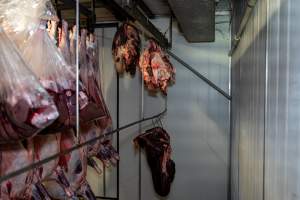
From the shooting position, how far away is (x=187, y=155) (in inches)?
142

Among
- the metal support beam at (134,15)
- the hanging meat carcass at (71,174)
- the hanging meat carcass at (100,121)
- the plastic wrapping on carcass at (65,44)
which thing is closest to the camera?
the hanging meat carcass at (71,174)

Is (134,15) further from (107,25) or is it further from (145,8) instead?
(107,25)

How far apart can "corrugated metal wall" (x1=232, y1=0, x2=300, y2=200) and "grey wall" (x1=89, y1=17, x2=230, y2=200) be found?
1804 millimetres

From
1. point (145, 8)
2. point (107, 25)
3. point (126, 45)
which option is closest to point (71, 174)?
point (126, 45)

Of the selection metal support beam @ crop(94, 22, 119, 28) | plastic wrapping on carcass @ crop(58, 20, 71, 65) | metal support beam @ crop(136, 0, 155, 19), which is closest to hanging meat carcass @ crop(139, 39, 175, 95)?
metal support beam @ crop(136, 0, 155, 19)

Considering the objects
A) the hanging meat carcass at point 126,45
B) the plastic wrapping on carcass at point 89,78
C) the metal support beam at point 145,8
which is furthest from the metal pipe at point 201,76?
the plastic wrapping on carcass at point 89,78

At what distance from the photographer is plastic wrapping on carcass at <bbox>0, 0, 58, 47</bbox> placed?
1.03 meters

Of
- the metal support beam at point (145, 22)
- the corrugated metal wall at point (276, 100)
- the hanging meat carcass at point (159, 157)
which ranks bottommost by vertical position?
the hanging meat carcass at point (159, 157)

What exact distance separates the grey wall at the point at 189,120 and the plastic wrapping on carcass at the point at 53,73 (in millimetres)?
2491

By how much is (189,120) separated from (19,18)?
9.11ft

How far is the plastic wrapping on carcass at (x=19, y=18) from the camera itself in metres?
1.03

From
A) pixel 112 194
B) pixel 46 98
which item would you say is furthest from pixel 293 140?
pixel 112 194

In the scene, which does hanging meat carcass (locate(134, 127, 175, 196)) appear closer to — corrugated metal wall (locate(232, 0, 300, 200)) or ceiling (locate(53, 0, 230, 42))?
ceiling (locate(53, 0, 230, 42))

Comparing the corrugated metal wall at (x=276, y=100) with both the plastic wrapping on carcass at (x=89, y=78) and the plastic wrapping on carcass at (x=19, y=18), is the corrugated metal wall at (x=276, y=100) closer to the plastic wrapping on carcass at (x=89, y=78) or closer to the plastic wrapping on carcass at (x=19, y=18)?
the plastic wrapping on carcass at (x=89, y=78)
